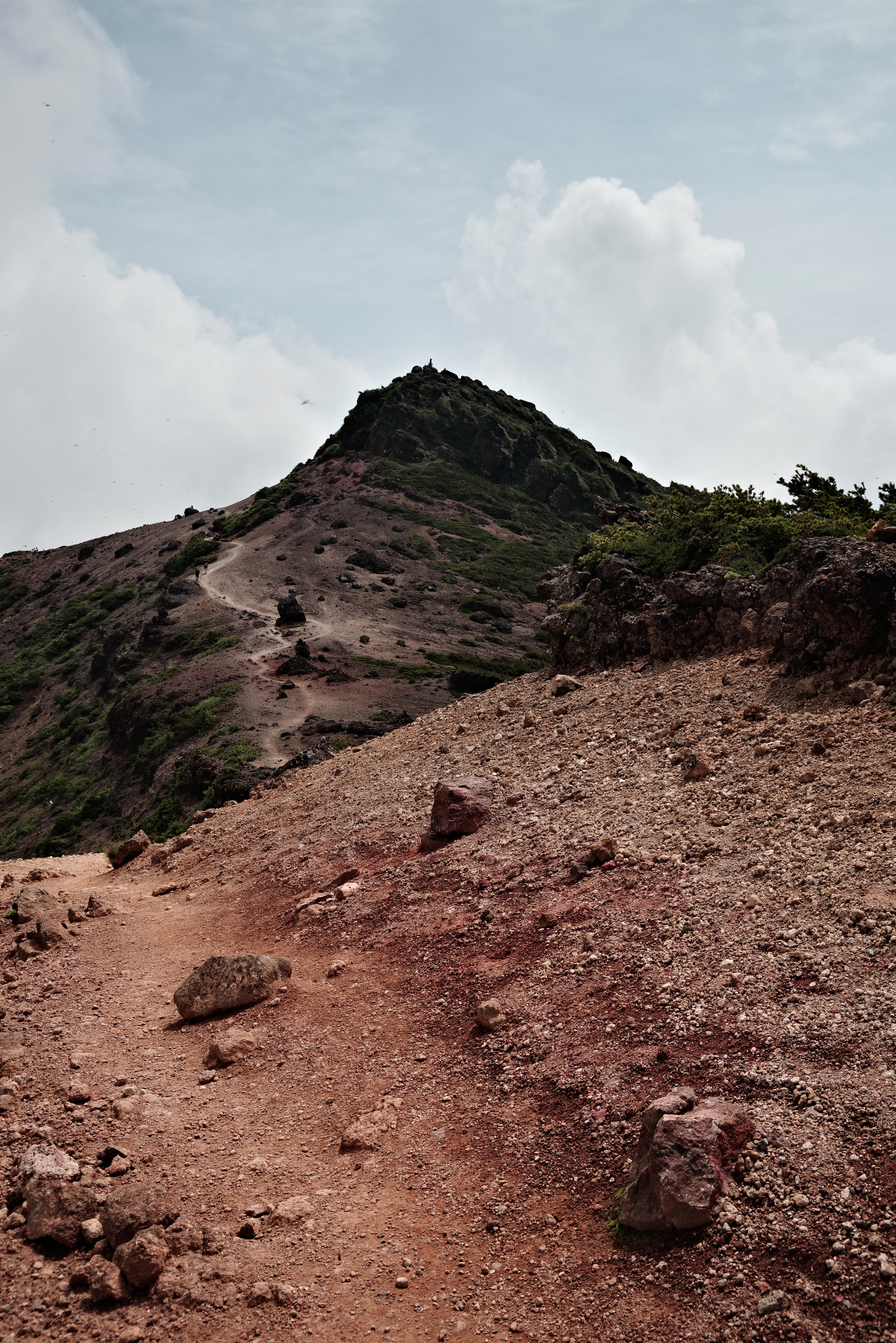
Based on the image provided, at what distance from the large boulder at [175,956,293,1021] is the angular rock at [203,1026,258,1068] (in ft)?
2.35

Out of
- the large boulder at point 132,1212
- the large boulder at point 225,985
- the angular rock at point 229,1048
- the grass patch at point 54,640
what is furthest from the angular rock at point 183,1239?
the grass patch at point 54,640

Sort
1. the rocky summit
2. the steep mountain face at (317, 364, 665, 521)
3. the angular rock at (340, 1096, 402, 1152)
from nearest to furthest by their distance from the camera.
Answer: the rocky summit
the angular rock at (340, 1096, 402, 1152)
the steep mountain face at (317, 364, 665, 521)

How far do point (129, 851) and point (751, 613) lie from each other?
14582mm

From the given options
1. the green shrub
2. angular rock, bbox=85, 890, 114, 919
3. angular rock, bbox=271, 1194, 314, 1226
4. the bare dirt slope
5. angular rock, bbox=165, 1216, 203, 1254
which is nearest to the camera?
angular rock, bbox=165, 1216, 203, 1254

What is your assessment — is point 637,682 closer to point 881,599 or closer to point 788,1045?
point 881,599

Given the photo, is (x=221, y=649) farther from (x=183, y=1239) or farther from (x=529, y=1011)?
(x=183, y=1239)

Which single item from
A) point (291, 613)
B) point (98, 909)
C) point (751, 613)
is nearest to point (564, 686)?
point (751, 613)

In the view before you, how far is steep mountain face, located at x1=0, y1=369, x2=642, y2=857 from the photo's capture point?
44594 millimetres

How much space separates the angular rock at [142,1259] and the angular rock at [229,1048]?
2.94 metres

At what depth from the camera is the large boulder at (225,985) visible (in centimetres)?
1024

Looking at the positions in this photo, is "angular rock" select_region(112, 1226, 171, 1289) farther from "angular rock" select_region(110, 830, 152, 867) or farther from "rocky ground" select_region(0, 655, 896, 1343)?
"angular rock" select_region(110, 830, 152, 867)

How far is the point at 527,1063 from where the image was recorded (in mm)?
7895

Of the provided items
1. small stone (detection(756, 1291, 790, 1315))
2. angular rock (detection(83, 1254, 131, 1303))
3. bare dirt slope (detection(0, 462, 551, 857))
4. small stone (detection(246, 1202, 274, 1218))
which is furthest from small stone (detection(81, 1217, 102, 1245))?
bare dirt slope (detection(0, 462, 551, 857))

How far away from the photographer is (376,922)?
1178 centimetres
